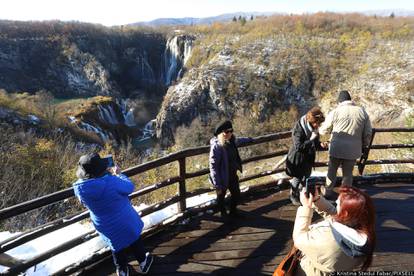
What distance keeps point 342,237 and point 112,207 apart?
7.33ft

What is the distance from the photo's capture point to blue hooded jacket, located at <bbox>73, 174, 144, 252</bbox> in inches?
133

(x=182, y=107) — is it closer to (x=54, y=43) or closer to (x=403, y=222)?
(x=403, y=222)

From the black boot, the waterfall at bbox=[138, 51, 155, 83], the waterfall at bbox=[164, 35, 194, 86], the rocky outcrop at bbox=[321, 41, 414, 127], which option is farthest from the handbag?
the waterfall at bbox=[138, 51, 155, 83]

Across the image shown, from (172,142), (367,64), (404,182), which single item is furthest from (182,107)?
(404,182)

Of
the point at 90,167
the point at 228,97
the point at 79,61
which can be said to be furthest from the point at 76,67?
the point at 90,167

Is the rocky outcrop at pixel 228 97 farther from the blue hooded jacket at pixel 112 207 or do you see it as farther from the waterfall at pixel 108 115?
the blue hooded jacket at pixel 112 207

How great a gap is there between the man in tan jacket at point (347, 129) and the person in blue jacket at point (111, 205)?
9.29 feet

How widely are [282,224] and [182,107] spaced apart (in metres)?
54.5

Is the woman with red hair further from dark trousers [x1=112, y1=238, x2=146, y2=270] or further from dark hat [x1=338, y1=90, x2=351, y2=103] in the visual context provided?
dark hat [x1=338, y1=90, x2=351, y2=103]

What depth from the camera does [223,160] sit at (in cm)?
491

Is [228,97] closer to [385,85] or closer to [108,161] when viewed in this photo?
[385,85]

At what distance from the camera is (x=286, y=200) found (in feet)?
19.6

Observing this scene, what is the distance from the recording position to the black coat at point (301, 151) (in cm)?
489

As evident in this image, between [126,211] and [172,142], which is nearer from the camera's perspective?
[126,211]
